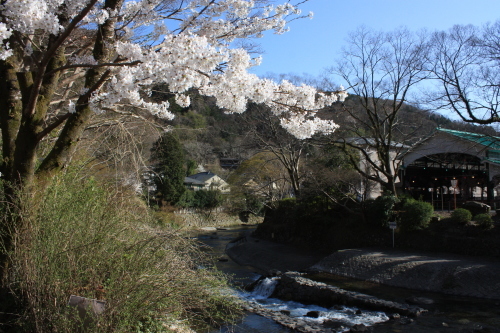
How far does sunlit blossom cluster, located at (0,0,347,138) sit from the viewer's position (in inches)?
154

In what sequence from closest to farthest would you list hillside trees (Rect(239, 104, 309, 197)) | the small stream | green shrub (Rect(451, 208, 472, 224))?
1. the small stream
2. green shrub (Rect(451, 208, 472, 224))
3. hillside trees (Rect(239, 104, 309, 197))

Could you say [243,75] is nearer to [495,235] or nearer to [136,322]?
[136,322]

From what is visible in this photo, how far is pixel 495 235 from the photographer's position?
14578 millimetres

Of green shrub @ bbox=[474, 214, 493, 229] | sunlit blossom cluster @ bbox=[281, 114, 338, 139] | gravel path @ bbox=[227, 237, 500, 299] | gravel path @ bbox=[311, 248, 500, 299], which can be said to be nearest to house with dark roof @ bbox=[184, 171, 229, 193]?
gravel path @ bbox=[227, 237, 500, 299]

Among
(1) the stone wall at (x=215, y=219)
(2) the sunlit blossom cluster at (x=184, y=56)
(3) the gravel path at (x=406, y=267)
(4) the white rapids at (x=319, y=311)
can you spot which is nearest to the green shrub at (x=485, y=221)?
(3) the gravel path at (x=406, y=267)

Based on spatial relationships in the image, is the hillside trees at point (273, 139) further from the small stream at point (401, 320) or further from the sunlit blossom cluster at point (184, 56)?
the sunlit blossom cluster at point (184, 56)

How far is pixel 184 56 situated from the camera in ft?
12.9

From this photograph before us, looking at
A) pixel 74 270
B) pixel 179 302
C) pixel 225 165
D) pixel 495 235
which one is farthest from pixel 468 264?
pixel 225 165

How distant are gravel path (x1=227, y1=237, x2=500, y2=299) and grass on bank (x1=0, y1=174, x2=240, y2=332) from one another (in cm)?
991

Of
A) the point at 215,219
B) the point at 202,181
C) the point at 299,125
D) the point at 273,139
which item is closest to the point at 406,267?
the point at 299,125

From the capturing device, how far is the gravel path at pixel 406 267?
39.5ft

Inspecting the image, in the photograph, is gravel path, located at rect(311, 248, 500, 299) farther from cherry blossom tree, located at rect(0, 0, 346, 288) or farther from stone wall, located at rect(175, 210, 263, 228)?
stone wall, located at rect(175, 210, 263, 228)

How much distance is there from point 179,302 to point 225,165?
160ft

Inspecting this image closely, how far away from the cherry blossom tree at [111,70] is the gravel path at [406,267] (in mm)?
9088
